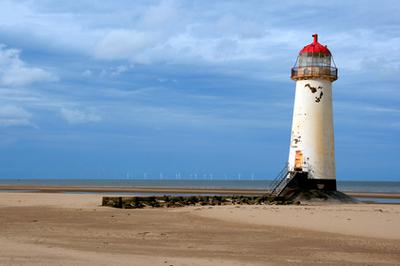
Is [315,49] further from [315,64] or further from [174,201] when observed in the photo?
Answer: [174,201]

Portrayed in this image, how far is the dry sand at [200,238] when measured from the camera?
→ 11.5 metres

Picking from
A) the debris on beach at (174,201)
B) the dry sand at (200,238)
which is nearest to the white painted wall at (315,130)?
the debris on beach at (174,201)

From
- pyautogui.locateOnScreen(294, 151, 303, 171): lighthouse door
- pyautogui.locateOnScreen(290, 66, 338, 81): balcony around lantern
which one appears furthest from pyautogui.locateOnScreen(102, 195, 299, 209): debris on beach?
pyautogui.locateOnScreen(290, 66, 338, 81): balcony around lantern

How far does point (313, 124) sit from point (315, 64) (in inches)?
136

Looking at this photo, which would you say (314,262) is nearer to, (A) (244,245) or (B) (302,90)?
(A) (244,245)

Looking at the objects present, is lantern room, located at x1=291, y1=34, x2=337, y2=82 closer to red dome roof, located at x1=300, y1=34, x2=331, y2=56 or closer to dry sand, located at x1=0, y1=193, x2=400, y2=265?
red dome roof, located at x1=300, y1=34, x2=331, y2=56

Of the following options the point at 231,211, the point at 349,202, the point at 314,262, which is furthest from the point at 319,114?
the point at 314,262

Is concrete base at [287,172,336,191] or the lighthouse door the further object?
the lighthouse door

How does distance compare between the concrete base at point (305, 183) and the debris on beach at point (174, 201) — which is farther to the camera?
the concrete base at point (305, 183)

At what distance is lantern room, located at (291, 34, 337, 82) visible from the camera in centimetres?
3284

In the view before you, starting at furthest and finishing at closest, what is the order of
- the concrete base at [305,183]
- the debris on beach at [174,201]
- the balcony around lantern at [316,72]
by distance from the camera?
the balcony around lantern at [316,72], the concrete base at [305,183], the debris on beach at [174,201]

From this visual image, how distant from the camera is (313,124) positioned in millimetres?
32500

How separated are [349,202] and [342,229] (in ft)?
51.5

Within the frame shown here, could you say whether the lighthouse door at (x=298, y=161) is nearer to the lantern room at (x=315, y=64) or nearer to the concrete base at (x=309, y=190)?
the concrete base at (x=309, y=190)
